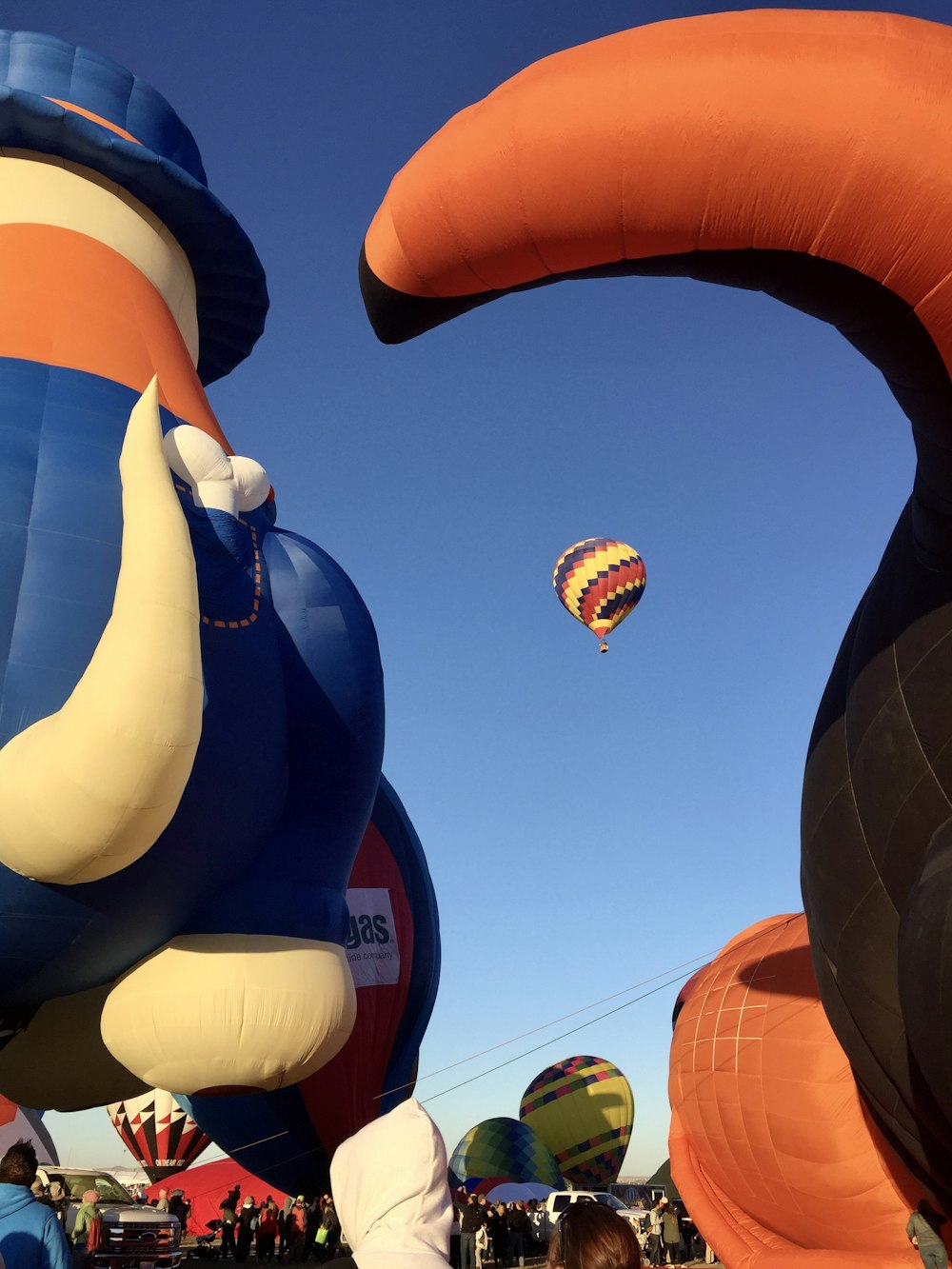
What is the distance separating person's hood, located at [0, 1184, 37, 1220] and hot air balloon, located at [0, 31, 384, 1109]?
2309mm

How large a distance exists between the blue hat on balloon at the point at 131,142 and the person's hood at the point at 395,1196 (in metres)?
6.86

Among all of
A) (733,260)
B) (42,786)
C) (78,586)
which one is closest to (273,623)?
(78,586)

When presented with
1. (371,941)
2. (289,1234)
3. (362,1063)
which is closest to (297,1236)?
(289,1234)

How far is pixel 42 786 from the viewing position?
15.9ft

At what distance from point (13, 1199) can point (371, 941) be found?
7.04 metres

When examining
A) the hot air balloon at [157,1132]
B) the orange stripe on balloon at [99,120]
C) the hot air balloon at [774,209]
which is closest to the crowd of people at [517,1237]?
the hot air balloon at [157,1132]

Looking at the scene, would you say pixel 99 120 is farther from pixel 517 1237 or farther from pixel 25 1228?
pixel 517 1237

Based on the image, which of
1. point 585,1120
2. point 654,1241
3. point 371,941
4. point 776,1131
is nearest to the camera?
point 776,1131

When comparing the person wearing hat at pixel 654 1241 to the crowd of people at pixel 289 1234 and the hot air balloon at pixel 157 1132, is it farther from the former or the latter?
the hot air balloon at pixel 157 1132

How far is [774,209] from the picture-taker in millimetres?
2982

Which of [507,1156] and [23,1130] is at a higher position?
[23,1130]

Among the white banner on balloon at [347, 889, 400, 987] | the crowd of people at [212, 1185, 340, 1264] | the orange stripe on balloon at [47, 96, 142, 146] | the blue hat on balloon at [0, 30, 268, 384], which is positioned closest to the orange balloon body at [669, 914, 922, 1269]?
the white banner on balloon at [347, 889, 400, 987]

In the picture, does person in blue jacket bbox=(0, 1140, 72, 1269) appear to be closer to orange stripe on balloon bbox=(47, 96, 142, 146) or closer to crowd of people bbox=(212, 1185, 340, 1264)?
orange stripe on balloon bbox=(47, 96, 142, 146)

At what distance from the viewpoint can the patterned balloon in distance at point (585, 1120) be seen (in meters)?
21.1
